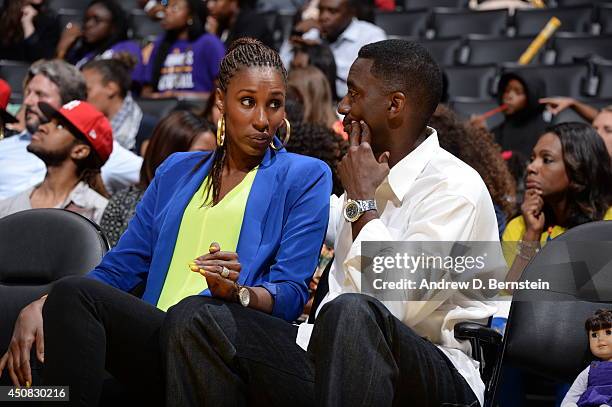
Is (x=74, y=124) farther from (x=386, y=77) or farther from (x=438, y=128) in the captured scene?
(x=386, y=77)

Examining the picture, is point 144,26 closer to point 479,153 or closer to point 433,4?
point 433,4

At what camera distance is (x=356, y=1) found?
23.9 feet

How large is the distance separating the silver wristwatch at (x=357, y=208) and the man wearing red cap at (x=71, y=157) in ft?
5.63

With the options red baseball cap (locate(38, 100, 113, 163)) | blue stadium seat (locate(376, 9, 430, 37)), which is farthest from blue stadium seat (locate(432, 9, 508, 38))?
red baseball cap (locate(38, 100, 113, 163))

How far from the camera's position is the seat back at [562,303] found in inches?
109

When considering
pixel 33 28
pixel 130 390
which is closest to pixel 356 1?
pixel 33 28

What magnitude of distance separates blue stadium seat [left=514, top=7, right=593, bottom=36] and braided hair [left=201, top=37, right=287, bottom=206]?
489 centimetres

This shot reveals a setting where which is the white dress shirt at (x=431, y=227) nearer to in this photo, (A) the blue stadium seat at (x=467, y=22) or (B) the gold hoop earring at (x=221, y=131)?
(B) the gold hoop earring at (x=221, y=131)

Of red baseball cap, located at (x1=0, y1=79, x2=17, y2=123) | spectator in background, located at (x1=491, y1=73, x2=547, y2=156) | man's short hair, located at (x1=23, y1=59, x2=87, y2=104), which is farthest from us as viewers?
spectator in background, located at (x1=491, y1=73, x2=547, y2=156)

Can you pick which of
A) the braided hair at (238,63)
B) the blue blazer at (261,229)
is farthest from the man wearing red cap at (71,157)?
the braided hair at (238,63)

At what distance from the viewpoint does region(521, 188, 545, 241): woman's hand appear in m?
4.02

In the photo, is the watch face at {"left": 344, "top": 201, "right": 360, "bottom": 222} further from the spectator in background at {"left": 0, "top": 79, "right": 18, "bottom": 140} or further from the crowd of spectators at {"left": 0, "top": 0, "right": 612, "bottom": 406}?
the spectator in background at {"left": 0, "top": 79, "right": 18, "bottom": 140}

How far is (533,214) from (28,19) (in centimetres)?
521

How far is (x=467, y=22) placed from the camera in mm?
7879
